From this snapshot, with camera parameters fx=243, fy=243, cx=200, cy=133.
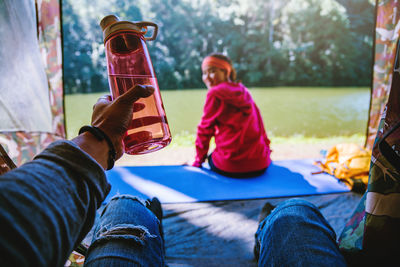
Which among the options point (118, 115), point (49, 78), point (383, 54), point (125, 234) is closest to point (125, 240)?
point (125, 234)

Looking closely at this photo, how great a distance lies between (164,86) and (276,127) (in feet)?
13.3

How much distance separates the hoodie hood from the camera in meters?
1.94

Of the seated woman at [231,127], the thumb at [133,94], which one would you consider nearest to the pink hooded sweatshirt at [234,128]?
the seated woman at [231,127]

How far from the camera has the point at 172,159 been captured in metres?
3.08

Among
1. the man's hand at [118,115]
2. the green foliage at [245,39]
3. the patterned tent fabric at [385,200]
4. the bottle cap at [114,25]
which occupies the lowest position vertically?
the patterned tent fabric at [385,200]

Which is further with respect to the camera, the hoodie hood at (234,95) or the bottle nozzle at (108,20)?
the hoodie hood at (234,95)

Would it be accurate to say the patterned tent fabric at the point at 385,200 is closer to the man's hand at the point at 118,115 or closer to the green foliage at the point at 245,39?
the man's hand at the point at 118,115

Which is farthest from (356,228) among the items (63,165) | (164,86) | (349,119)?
(164,86)

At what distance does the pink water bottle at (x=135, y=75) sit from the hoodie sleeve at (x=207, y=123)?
1.31m

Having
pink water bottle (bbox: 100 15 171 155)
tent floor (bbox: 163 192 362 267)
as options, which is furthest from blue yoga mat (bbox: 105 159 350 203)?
pink water bottle (bbox: 100 15 171 155)

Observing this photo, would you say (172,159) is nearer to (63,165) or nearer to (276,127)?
(63,165)

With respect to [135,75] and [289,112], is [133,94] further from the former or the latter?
[289,112]

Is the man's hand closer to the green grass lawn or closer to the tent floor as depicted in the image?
the tent floor

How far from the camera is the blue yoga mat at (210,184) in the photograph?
180 cm
